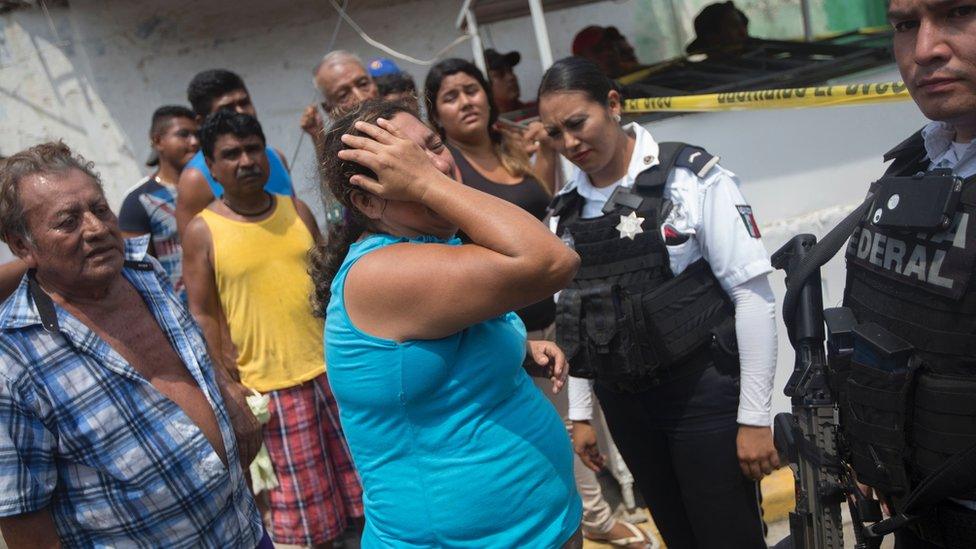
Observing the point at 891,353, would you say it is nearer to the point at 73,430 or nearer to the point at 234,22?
the point at 73,430

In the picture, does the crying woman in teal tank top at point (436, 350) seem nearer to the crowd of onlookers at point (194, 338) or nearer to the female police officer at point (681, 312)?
the crowd of onlookers at point (194, 338)

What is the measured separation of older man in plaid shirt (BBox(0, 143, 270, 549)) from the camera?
6.45 ft

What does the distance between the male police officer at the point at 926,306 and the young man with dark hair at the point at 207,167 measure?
8.91 feet

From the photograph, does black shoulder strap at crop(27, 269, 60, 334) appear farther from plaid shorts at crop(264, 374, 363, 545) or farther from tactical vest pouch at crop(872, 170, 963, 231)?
tactical vest pouch at crop(872, 170, 963, 231)

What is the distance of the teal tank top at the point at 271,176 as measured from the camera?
372 cm

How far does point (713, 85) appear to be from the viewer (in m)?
4.77

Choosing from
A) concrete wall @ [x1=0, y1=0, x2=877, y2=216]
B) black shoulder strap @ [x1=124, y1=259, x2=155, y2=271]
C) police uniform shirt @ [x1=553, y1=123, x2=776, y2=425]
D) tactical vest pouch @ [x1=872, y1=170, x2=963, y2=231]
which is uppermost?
Result: concrete wall @ [x1=0, y1=0, x2=877, y2=216]

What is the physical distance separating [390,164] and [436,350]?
0.38 meters

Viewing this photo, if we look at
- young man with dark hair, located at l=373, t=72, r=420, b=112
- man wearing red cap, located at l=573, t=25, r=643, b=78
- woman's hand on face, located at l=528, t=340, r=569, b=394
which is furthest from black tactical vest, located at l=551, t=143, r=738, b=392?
man wearing red cap, located at l=573, t=25, r=643, b=78

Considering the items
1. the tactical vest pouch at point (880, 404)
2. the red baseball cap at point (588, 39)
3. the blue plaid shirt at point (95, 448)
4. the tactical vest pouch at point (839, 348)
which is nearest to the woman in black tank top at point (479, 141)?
the blue plaid shirt at point (95, 448)

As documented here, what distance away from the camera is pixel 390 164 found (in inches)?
60.9

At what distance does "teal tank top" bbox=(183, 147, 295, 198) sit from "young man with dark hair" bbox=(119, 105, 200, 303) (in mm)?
374

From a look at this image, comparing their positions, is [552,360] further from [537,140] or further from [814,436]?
[537,140]

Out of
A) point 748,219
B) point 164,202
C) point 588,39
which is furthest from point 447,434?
point 588,39
